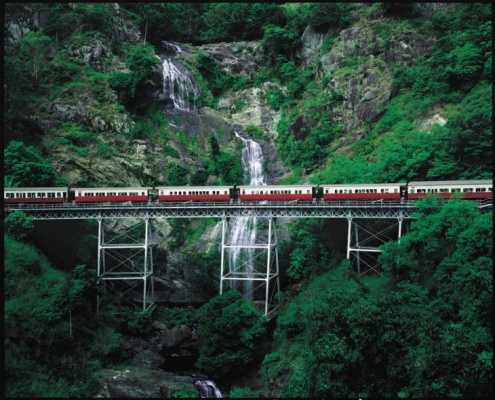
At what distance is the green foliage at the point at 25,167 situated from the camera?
4903 cm

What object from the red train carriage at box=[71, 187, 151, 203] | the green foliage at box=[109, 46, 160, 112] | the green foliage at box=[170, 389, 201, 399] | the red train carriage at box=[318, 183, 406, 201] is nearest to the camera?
the green foliage at box=[170, 389, 201, 399]

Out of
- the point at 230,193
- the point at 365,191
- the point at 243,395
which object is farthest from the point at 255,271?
the point at 243,395

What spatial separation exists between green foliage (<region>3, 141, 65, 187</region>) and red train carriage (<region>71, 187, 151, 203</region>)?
15.1ft

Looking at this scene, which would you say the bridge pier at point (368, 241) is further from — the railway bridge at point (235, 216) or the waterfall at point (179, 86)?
the waterfall at point (179, 86)

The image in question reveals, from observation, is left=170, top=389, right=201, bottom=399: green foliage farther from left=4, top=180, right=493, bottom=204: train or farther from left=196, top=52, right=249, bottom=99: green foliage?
left=196, top=52, right=249, bottom=99: green foliage

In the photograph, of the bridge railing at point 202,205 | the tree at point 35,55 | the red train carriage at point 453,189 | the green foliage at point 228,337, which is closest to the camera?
the green foliage at point 228,337

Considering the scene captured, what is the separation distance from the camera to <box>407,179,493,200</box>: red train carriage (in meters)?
41.3

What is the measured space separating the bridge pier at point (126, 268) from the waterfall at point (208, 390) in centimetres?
1128

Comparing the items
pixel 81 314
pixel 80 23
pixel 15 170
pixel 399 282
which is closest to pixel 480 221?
pixel 399 282

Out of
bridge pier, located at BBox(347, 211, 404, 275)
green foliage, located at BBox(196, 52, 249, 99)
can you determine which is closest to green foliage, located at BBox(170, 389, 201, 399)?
bridge pier, located at BBox(347, 211, 404, 275)

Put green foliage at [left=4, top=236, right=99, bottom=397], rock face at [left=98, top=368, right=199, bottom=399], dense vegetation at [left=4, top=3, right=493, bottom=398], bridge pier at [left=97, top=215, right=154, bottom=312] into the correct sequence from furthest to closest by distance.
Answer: bridge pier at [left=97, top=215, right=154, bottom=312] < rock face at [left=98, top=368, right=199, bottom=399] < green foliage at [left=4, top=236, right=99, bottom=397] < dense vegetation at [left=4, top=3, right=493, bottom=398]

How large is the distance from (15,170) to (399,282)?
36.0 m

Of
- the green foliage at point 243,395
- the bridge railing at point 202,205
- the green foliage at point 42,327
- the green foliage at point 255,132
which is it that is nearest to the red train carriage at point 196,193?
the bridge railing at point 202,205

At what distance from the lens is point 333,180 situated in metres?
50.8
